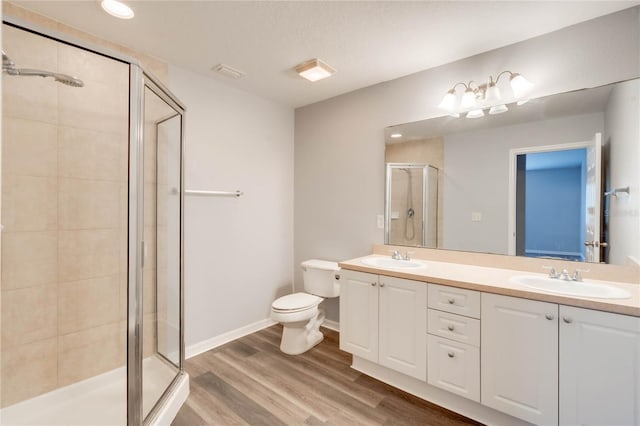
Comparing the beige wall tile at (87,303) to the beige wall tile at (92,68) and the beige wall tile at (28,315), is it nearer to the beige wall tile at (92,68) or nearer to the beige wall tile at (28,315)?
the beige wall tile at (28,315)

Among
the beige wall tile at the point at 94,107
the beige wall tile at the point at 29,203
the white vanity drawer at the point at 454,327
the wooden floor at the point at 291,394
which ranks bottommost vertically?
the wooden floor at the point at 291,394

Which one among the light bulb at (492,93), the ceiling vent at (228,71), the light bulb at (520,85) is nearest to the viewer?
the light bulb at (520,85)

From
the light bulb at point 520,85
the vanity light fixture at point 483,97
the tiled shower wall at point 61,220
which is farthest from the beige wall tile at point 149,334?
the light bulb at point 520,85

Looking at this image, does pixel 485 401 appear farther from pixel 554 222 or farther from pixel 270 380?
pixel 270 380

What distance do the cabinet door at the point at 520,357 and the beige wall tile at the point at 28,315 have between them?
8.42ft

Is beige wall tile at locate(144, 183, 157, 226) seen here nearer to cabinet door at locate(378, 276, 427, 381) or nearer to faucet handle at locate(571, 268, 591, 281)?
cabinet door at locate(378, 276, 427, 381)

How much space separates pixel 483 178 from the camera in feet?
7.51

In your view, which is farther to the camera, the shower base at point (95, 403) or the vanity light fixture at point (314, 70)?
the vanity light fixture at point (314, 70)

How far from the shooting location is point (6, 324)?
174 cm

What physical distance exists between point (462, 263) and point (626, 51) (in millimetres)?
1585

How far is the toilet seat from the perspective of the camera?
254 centimetres

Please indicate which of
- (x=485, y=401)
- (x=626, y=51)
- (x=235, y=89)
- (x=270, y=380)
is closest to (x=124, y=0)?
(x=235, y=89)

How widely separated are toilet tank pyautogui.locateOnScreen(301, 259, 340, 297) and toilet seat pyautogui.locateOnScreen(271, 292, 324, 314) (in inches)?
4.9

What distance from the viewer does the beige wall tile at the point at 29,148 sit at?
1.75m
